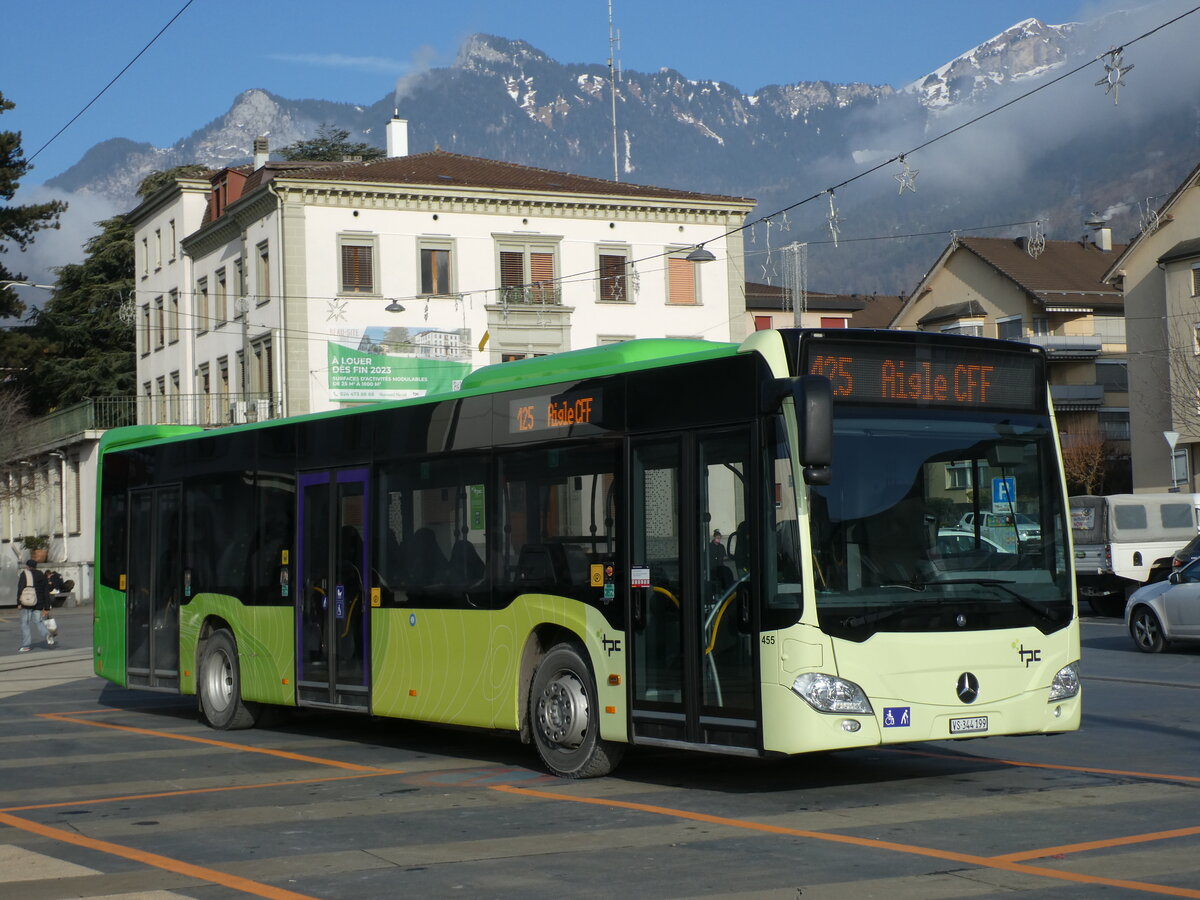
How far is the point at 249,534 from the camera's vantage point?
1633cm

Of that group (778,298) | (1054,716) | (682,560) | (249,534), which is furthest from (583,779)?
→ (778,298)

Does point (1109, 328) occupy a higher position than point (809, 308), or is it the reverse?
point (809, 308)

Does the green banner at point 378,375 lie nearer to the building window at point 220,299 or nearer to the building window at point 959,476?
the building window at point 220,299

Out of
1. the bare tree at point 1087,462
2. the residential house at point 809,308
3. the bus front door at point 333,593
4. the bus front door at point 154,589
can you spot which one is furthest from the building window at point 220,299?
the bus front door at point 333,593

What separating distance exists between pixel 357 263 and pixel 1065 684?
45963 millimetres

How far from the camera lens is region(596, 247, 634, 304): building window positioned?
2307 inches

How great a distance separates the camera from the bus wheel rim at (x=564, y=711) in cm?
1196

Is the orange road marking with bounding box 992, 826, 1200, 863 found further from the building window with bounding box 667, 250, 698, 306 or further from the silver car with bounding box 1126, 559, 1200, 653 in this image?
the building window with bounding box 667, 250, 698, 306

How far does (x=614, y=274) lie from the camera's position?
2318 inches

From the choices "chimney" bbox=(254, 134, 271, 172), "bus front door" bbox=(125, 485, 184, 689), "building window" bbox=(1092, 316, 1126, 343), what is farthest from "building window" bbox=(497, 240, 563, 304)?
"bus front door" bbox=(125, 485, 184, 689)

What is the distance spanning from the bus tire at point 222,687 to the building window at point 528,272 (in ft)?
133

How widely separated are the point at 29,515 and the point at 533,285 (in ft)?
90.6

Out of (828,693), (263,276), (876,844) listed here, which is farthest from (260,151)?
(876,844)

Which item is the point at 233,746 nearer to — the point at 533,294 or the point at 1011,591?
the point at 1011,591
